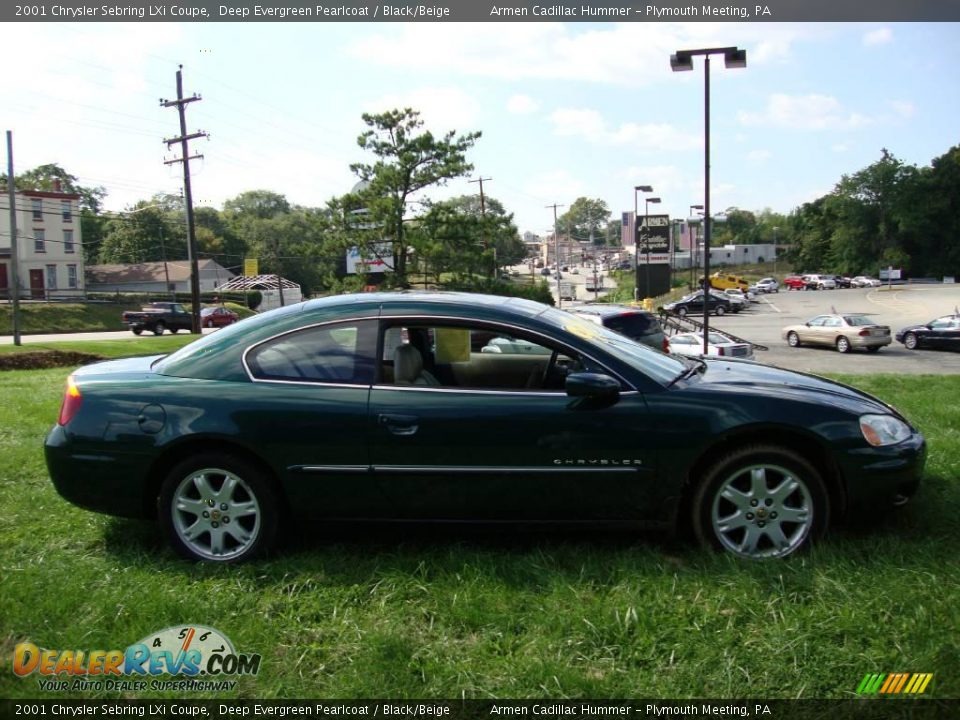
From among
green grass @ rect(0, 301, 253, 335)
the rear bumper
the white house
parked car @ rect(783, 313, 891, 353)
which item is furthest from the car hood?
the white house

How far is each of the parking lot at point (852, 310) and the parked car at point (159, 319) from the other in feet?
92.8

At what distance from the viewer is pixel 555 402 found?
3781 mm

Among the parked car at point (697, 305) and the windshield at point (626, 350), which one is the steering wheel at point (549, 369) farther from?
the parked car at point (697, 305)

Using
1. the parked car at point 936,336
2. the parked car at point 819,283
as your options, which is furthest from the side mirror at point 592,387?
the parked car at point 819,283

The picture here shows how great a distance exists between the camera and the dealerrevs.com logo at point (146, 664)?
279cm

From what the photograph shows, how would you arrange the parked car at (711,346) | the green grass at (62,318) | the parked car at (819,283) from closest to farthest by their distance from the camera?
the parked car at (711,346)
the green grass at (62,318)
the parked car at (819,283)

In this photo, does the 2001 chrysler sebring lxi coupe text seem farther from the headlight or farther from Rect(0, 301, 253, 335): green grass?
Rect(0, 301, 253, 335): green grass

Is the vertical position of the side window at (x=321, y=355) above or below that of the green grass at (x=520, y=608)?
above

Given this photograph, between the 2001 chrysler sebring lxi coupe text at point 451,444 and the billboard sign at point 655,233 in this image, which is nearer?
the 2001 chrysler sebring lxi coupe text at point 451,444

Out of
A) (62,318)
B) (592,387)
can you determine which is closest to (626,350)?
(592,387)

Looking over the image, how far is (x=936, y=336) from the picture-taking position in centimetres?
3073

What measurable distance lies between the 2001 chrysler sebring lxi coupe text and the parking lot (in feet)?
63.6

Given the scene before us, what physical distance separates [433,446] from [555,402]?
2.05ft

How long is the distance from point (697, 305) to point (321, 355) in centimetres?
5104
